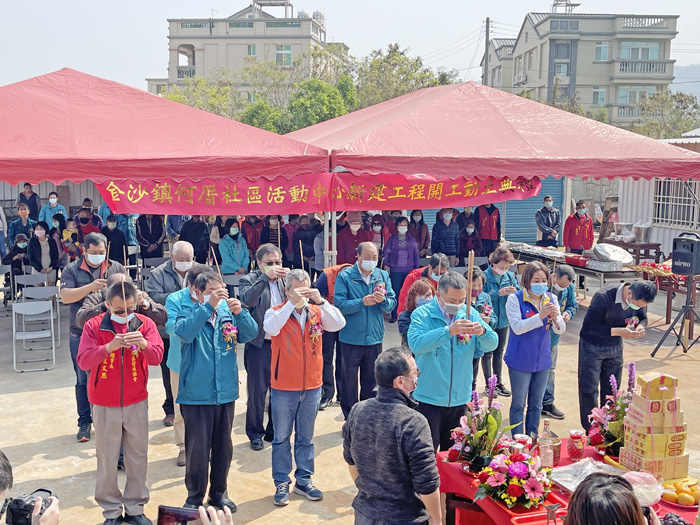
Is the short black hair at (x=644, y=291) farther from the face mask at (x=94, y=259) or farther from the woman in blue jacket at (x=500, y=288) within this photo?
the face mask at (x=94, y=259)

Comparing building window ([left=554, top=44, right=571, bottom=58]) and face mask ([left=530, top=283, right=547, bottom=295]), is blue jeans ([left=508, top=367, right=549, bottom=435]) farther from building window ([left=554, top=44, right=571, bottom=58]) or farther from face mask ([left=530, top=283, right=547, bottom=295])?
building window ([left=554, top=44, right=571, bottom=58])

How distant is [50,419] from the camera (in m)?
7.37

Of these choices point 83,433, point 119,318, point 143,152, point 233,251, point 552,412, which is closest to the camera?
point 119,318

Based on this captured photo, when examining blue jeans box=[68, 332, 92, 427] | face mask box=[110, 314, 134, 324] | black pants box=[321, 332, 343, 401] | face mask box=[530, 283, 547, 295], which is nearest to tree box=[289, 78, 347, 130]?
black pants box=[321, 332, 343, 401]

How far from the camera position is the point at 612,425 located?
4828 millimetres

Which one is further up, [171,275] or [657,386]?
[171,275]

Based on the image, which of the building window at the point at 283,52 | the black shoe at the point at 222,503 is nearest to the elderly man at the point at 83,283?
the black shoe at the point at 222,503

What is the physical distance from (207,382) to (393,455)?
1939 millimetres

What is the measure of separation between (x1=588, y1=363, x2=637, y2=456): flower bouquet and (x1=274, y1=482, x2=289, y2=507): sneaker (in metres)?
2.36

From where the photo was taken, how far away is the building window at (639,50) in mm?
51125

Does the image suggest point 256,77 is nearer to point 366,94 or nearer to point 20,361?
point 366,94

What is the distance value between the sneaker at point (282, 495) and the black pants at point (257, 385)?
3.07 feet

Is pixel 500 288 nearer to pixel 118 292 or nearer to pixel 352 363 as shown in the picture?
pixel 352 363

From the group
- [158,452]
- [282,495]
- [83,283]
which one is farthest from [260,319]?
[83,283]
